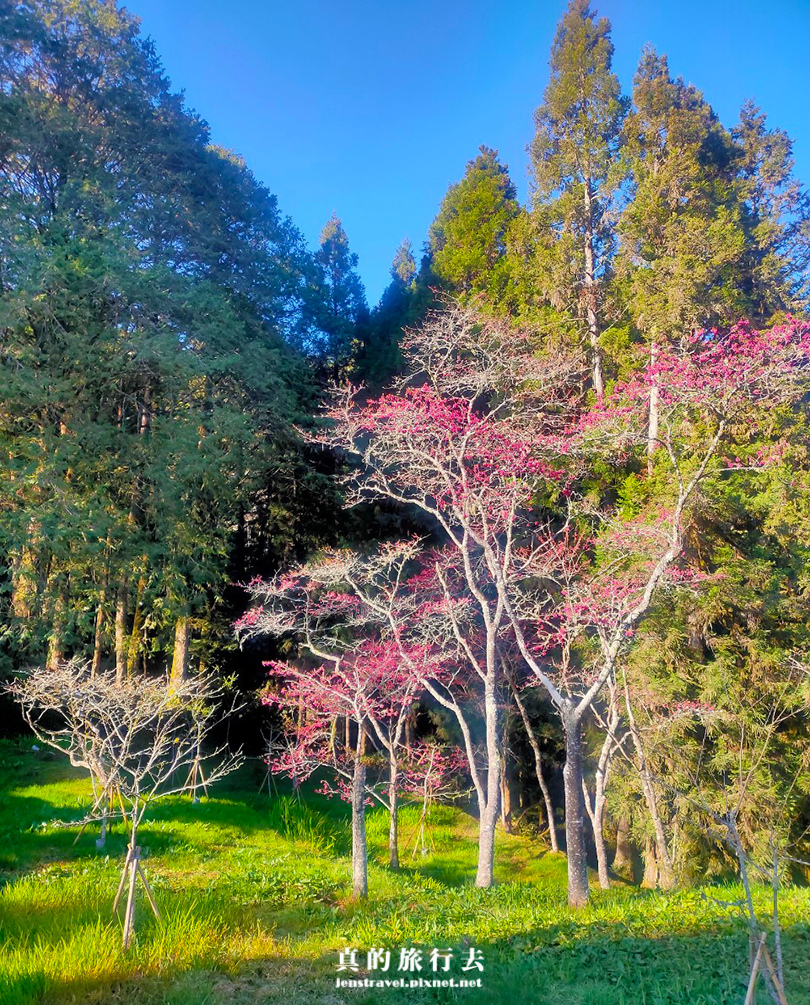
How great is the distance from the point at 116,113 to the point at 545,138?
8.83 metres

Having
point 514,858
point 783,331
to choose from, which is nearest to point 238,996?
point 783,331

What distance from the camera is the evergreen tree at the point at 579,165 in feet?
40.1

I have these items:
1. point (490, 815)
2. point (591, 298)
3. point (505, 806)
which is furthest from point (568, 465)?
point (505, 806)

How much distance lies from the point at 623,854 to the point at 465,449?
9082 mm

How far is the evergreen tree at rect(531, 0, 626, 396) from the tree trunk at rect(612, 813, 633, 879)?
28.0 ft

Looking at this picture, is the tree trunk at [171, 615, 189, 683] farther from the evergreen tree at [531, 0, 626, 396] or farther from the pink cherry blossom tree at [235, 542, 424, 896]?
the evergreen tree at [531, 0, 626, 396]

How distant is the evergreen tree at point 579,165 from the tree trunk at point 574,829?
24.5 feet

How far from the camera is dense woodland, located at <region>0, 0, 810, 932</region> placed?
847 cm

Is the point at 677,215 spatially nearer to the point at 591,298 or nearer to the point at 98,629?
the point at 591,298

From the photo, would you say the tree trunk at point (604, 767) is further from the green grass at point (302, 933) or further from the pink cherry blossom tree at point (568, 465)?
the green grass at point (302, 933)

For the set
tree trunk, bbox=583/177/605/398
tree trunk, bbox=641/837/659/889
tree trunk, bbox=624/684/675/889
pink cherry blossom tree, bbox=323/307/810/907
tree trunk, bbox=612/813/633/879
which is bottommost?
tree trunk, bbox=612/813/633/879

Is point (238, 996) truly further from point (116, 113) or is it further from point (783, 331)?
point (116, 113)

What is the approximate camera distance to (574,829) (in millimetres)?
5984

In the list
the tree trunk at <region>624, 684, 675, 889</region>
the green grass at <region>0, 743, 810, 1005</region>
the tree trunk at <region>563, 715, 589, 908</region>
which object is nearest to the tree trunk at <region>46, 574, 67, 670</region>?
the green grass at <region>0, 743, 810, 1005</region>
